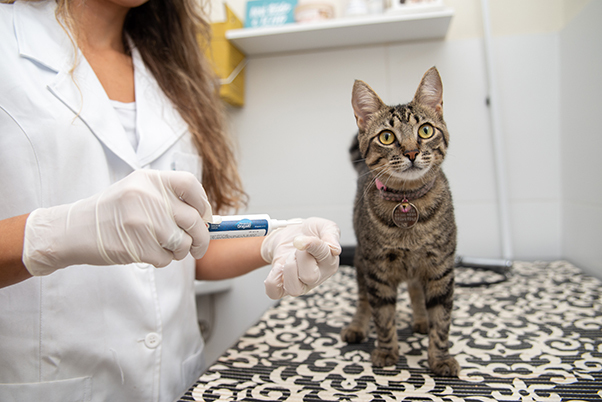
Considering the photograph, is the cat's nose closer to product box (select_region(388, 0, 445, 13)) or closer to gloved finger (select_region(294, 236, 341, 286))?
gloved finger (select_region(294, 236, 341, 286))

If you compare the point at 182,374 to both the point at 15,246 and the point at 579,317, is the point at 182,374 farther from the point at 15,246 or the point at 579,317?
the point at 579,317

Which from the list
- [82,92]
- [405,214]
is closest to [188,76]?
[82,92]

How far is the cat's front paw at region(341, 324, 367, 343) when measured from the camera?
3.17 feet

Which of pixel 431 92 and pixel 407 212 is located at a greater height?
pixel 431 92

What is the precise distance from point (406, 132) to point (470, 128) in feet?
2.86

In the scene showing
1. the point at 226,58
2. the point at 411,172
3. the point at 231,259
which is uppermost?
the point at 226,58

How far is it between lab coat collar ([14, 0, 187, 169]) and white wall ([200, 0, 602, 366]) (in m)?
0.86

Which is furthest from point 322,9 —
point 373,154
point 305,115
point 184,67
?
point 373,154

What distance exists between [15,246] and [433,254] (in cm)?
75

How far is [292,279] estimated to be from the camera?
28.9 inches

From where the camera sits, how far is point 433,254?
0.77m

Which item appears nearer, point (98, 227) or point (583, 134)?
point (98, 227)

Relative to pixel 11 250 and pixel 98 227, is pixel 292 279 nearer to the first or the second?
pixel 98 227

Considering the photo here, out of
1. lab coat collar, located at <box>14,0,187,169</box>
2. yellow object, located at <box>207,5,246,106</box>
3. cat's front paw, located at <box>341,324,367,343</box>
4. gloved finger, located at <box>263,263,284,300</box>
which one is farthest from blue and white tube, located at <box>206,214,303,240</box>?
yellow object, located at <box>207,5,246,106</box>
